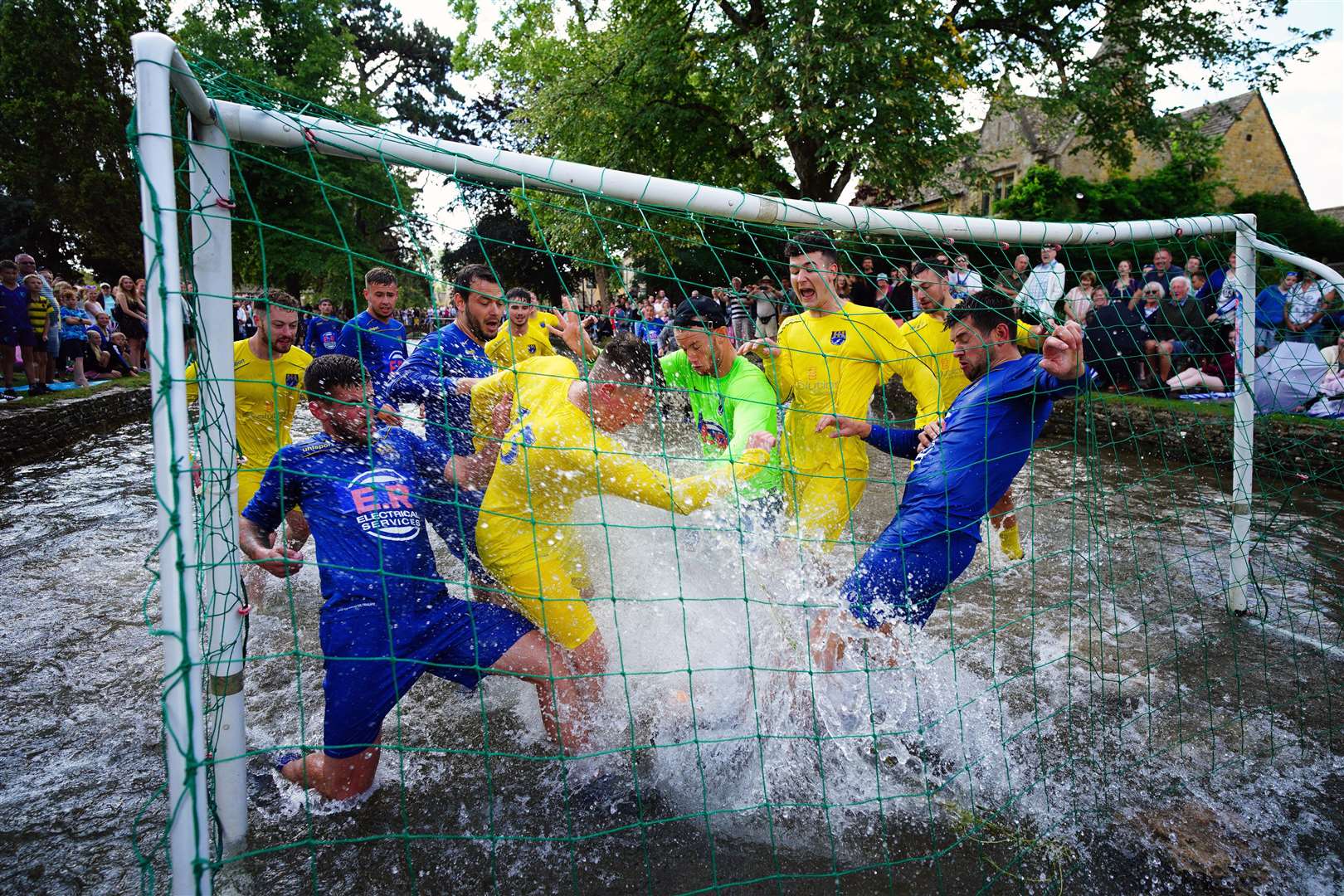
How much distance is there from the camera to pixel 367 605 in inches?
112

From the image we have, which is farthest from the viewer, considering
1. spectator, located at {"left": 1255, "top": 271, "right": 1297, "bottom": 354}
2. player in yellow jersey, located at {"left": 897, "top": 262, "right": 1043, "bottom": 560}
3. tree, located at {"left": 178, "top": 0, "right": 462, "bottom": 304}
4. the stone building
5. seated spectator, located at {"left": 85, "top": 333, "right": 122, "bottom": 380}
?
the stone building

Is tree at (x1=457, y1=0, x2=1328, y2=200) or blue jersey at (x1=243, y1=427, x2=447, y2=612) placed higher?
tree at (x1=457, y1=0, x2=1328, y2=200)

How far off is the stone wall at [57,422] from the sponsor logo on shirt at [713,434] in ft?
26.1

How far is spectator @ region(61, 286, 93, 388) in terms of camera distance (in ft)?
40.9

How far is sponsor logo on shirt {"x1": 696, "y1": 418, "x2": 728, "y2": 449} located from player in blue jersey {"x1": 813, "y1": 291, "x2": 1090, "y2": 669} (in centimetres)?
122

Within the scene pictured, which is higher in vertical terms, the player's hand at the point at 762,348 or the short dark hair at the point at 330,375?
the player's hand at the point at 762,348

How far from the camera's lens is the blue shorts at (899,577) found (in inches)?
126

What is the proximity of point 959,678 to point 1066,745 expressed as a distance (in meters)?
0.58

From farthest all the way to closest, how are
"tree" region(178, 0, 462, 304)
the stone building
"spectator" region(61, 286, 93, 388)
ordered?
the stone building, "tree" region(178, 0, 462, 304), "spectator" region(61, 286, 93, 388)

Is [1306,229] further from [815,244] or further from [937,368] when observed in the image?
[815,244]

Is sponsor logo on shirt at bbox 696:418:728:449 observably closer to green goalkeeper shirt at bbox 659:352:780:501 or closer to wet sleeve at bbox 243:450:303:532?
green goalkeeper shirt at bbox 659:352:780:501

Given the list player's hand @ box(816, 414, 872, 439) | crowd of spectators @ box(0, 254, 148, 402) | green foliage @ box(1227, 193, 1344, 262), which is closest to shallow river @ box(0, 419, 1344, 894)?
player's hand @ box(816, 414, 872, 439)

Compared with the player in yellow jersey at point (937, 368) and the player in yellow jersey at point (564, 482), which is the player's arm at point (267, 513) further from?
the player in yellow jersey at point (937, 368)

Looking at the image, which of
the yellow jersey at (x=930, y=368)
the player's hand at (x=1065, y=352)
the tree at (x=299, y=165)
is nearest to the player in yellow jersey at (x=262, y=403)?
the yellow jersey at (x=930, y=368)
